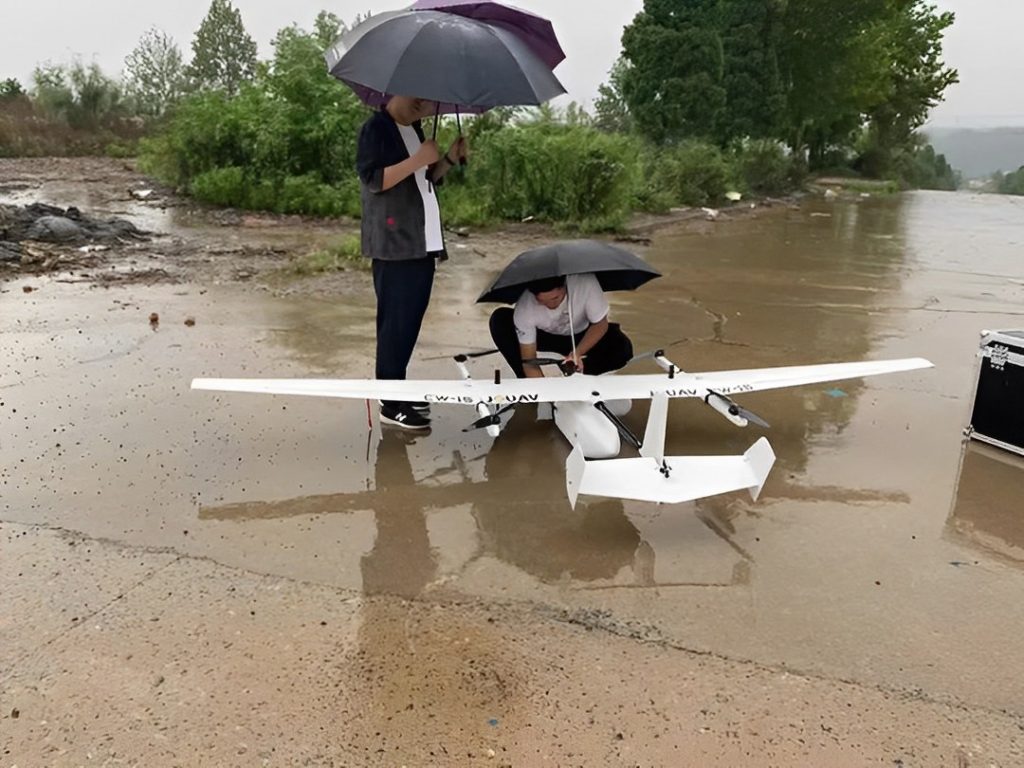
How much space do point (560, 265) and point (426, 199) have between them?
891 millimetres

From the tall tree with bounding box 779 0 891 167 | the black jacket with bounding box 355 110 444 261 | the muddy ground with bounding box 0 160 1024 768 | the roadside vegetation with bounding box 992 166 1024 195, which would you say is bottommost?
the muddy ground with bounding box 0 160 1024 768

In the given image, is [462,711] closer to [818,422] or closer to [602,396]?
[602,396]

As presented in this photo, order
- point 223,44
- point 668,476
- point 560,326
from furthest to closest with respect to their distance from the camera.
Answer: point 223,44
point 560,326
point 668,476

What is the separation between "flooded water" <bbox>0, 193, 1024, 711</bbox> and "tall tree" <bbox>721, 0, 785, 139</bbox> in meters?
19.2

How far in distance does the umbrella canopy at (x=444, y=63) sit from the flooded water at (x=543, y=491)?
2091 mm

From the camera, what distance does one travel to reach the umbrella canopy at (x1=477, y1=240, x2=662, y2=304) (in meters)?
4.67

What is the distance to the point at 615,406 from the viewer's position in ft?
17.2

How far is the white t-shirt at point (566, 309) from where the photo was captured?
4988 mm

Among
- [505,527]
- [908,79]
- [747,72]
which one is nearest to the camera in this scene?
[505,527]

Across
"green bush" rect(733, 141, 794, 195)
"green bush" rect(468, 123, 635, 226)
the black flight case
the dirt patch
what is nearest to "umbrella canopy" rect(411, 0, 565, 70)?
the black flight case

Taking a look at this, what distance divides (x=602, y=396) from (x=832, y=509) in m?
1.38

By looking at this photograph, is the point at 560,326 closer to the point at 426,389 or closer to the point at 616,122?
the point at 426,389

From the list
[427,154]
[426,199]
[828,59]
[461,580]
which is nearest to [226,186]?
[426,199]

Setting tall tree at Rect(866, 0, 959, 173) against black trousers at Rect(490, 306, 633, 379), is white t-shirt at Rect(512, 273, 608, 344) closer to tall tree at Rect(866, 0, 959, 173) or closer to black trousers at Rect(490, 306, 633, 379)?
black trousers at Rect(490, 306, 633, 379)
